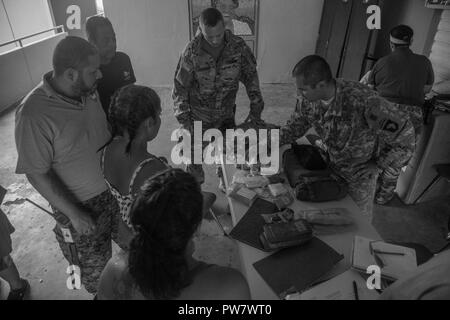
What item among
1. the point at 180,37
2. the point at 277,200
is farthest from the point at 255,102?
the point at 180,37

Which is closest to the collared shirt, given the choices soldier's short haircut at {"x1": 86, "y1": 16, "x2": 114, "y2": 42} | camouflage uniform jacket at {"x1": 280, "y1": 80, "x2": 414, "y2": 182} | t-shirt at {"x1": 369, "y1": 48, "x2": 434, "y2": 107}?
soldier's short haircut at {"x1": 86, "y1": 16, "x2": 114, "y2": 42}

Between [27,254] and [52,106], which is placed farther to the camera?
[27,254]

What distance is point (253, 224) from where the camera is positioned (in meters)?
1.56

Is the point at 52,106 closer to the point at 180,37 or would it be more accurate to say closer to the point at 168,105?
the point at 168,105

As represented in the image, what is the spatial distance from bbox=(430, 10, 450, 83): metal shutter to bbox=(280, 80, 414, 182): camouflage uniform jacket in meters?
1.97

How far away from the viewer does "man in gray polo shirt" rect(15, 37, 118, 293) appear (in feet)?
4.59

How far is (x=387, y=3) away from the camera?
467 cm

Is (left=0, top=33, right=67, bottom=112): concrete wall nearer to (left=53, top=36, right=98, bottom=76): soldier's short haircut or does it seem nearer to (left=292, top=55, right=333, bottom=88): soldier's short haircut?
(left=53, top=36, right=98, bottom=76): soldier's short haircut

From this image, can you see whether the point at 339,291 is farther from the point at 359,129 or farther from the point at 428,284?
the point at 359,129

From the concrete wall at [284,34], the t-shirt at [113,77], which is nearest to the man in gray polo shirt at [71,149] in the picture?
the t-shirt at [113,77]
